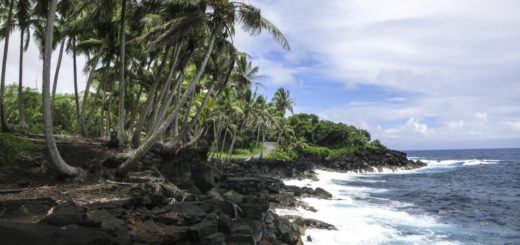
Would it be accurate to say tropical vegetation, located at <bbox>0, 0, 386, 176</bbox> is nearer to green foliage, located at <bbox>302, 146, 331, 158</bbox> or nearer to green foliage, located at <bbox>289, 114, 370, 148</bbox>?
green foliage, located at <bbox>302, 146, 331, 158</bbox>

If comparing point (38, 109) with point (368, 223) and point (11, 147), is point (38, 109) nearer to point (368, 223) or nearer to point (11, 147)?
point (11, 147)

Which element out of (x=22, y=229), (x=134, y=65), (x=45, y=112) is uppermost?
(x=134, y=65)

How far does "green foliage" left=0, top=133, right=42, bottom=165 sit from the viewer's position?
14.0 metres

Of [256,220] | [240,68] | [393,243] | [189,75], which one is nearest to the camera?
[256,220]

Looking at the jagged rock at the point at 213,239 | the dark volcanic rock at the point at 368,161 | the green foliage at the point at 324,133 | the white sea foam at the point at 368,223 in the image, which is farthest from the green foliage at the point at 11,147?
the green foliage at the point at 324,133

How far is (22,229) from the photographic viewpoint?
7281 millimetres

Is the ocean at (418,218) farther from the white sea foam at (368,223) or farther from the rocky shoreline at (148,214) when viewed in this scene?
the rocky shoreline at (148,214)

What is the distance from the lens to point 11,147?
14.5 metres

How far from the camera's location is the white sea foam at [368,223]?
1802 centimetres

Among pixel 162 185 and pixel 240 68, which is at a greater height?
pixel 240 68

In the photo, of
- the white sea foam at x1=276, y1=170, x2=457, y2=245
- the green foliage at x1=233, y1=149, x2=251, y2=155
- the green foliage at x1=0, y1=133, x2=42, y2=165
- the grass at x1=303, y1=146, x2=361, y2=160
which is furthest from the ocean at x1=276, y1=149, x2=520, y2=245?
the grass at x1=303, y1=146, x2=361, y2=160

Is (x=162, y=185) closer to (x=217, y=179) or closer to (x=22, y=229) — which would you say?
(x=22, y=229)

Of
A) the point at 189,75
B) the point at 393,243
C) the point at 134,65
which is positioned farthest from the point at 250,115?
the point at 393,243

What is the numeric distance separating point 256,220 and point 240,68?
2526 centimetres
